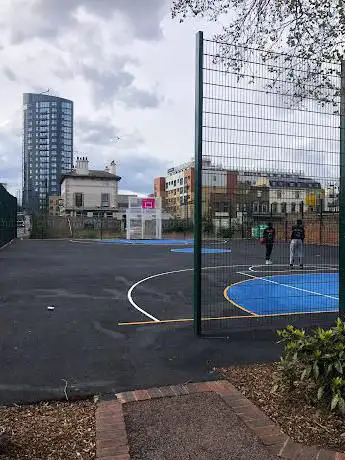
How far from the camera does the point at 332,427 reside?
352 centimetres

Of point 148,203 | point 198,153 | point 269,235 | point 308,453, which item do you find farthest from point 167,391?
point 148,203

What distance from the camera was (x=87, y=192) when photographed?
73.7 meters

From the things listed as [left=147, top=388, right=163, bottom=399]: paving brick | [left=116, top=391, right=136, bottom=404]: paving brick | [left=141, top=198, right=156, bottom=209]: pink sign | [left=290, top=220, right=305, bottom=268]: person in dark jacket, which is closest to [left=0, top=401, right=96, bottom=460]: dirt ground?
[left=116, top=391, right=136, bottom=404]: paving brick

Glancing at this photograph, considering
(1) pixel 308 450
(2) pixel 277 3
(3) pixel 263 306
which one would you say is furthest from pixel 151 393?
(3) pixel 263 306

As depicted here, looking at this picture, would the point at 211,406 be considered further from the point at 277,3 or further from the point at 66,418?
the point at 277,3

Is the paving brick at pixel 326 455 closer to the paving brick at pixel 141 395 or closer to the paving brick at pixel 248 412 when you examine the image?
the paving brick at pixel 248 412

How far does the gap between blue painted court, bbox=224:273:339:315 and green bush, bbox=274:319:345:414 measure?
4.32 m

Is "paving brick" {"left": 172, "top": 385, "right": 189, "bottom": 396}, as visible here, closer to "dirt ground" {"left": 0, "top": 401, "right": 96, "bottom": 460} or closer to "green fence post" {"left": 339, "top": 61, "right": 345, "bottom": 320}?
"dirt ground" {"left": 0, "top": 401, "right": 96, "bottom": 460}

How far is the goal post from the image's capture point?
44.0 m

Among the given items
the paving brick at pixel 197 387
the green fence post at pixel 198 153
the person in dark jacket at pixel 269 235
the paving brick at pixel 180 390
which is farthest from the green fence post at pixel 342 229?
the paving brick at pixel 180 390

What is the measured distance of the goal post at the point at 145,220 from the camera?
144 ft

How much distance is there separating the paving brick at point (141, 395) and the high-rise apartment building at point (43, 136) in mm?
66715

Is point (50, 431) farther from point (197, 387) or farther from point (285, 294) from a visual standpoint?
point (285, 294)

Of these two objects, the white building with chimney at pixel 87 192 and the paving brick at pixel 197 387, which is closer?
the paving brick at pixel 197 387
